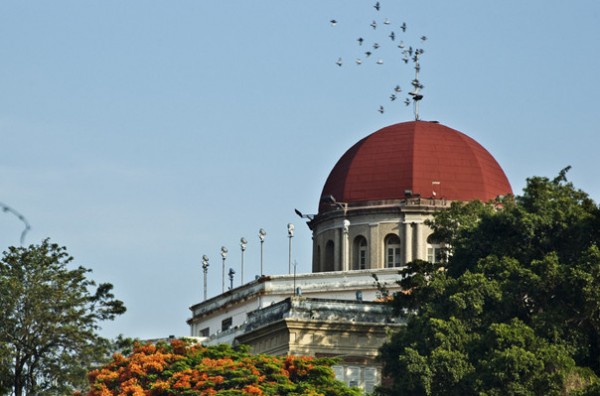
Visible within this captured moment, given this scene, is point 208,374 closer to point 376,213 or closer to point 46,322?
point 46,322

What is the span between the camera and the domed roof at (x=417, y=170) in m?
86.8

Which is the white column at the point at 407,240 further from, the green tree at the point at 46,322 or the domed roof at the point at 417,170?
the green tree at the point at 46,322

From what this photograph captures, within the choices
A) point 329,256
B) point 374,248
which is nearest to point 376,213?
point 374,248

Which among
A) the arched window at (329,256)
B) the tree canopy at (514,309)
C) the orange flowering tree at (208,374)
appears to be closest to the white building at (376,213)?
the arched window at (329,256)

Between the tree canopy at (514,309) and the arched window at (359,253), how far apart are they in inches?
833

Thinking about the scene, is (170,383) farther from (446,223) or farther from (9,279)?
(446,223)

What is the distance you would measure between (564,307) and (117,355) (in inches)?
629

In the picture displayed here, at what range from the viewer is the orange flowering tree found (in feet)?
202

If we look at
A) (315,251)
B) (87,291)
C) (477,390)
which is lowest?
(477,390)

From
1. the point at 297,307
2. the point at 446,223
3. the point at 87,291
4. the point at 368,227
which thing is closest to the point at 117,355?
the point at 87,291

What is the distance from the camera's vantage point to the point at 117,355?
6531 centimetres

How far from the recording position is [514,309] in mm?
61250

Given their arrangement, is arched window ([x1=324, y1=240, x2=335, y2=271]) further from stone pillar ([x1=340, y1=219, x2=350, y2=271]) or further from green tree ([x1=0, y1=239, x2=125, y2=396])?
green tree ([x1=0, y1=239, x2=125, y2=396])

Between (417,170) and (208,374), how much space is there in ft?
89.0
